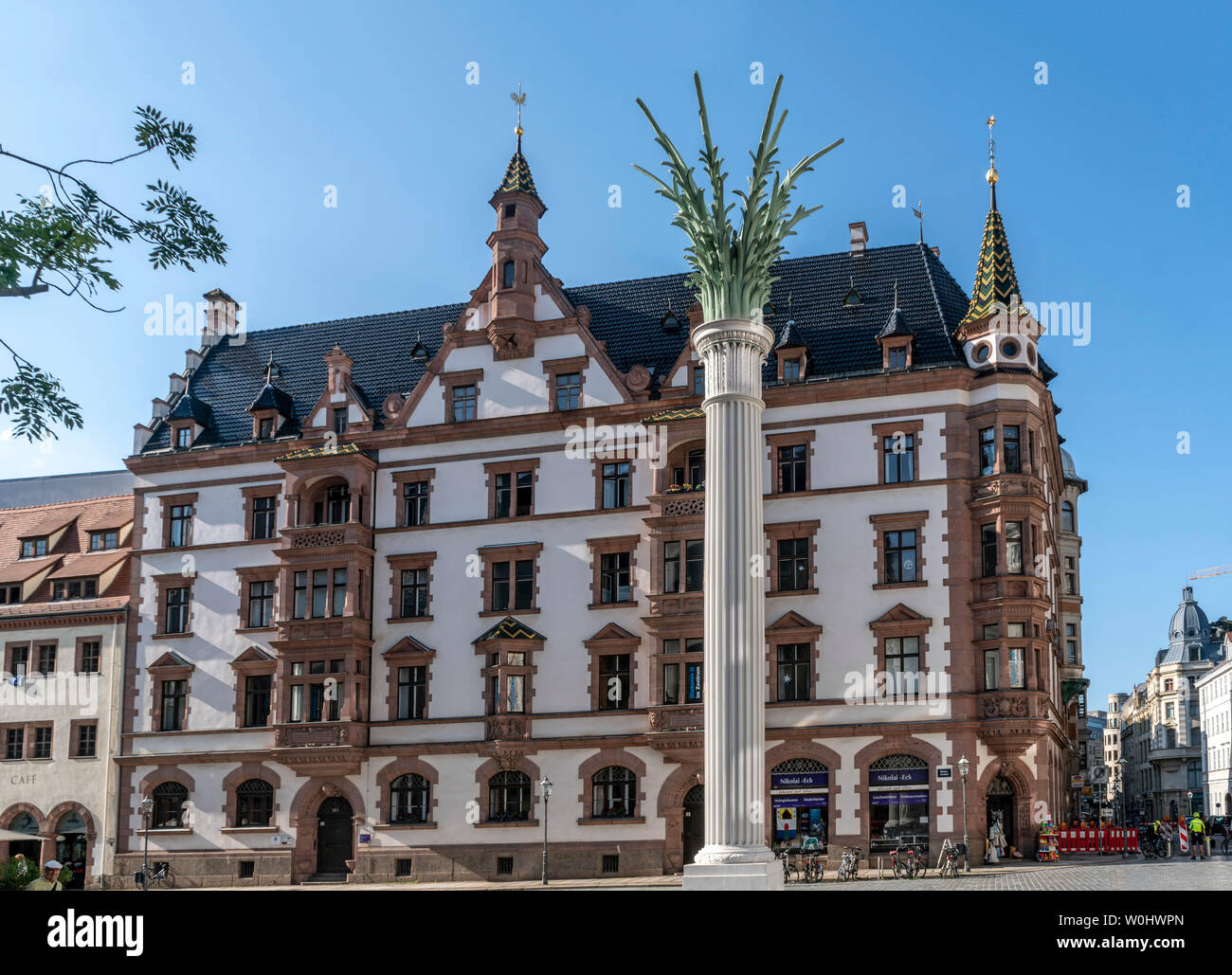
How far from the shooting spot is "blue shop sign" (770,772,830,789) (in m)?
47.0

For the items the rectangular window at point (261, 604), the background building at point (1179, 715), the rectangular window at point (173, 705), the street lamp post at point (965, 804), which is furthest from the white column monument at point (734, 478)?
the background building at point (1179, 715)

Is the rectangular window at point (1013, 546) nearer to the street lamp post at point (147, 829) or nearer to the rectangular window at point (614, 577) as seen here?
the rectangular window at point (614, 577)

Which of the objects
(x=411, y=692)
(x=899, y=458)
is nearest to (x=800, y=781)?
(x=899, y=458)

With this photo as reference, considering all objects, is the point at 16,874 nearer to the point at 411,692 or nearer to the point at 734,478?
the point at 734,478

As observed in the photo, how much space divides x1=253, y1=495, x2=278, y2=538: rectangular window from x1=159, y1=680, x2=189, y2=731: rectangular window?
21.9ft

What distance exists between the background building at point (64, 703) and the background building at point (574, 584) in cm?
154

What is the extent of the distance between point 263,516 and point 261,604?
3.58 metres

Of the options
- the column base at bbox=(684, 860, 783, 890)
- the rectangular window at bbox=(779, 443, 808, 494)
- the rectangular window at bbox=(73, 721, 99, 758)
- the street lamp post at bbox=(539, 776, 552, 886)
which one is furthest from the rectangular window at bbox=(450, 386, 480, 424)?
the column base at bbox=(684, 860, 783, 890)

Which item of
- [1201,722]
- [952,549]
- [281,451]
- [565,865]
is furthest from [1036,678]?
[1201,722]

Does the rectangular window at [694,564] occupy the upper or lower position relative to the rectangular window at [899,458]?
lower

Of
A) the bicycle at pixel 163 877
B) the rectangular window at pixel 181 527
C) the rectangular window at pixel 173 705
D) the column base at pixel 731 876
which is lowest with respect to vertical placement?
the bicycle at pixel 163 877

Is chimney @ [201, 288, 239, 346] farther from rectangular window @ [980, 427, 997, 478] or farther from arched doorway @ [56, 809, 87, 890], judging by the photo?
rectangular window @ [980, 427, 997, 478]

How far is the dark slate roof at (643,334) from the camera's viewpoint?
51375mm

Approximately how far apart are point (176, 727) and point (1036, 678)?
32.9m
